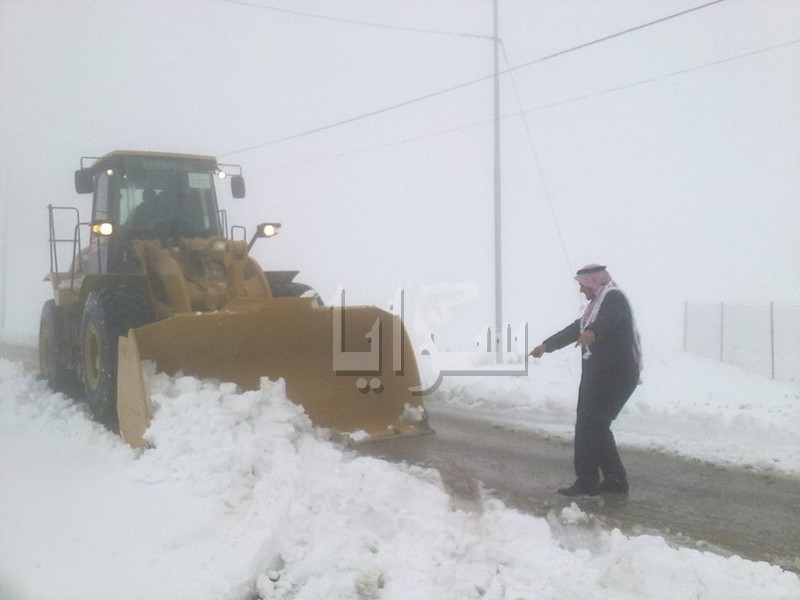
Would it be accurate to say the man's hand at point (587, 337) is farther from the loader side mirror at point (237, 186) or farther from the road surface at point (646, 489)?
the loader side mirror at point (237, 186)

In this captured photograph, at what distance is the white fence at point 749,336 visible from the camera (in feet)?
52.9

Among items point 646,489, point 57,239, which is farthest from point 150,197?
point 646,489

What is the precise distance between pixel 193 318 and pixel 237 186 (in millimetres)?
3169

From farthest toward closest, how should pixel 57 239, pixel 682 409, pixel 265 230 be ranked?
pixel 57 239 < pixel 682 409 < pixel 265 230

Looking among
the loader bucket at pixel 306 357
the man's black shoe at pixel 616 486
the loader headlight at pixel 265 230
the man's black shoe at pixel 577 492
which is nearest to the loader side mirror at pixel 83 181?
the loader headlight at pixel 265 230

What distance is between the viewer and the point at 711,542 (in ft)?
14.5

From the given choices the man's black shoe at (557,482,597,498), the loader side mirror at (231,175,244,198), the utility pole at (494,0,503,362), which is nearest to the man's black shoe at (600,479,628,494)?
the man's black shoe at (557,482,597,498)

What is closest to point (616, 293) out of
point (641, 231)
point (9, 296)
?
point (9, 296)

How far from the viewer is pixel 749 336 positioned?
1722 centimetres

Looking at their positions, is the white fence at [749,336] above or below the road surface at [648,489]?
below

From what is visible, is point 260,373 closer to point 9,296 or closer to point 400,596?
point 400,596

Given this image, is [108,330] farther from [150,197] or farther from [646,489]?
[646,489]

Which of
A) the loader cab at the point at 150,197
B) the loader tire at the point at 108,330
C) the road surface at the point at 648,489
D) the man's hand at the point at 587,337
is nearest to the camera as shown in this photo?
the road surface at the point at 648,489

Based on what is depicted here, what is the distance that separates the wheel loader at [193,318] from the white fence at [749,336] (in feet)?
35.5
